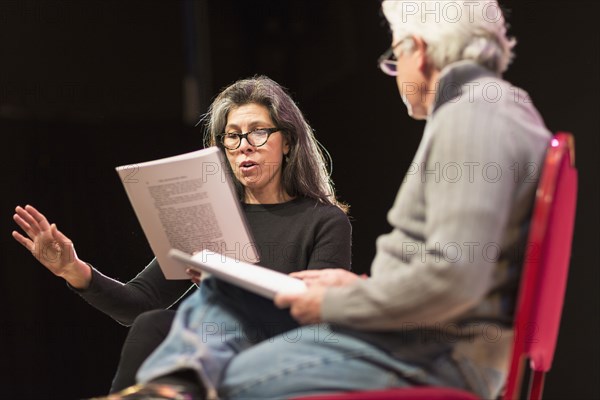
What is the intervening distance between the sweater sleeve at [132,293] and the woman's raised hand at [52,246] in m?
0.04

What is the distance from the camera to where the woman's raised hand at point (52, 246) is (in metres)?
1.77

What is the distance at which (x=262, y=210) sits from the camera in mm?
1962

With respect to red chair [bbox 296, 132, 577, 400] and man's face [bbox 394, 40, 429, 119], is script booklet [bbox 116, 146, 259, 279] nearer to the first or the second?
man's face [bbox 394, 40, 429, 119]

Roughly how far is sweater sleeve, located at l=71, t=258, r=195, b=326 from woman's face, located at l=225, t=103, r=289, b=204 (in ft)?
1.07

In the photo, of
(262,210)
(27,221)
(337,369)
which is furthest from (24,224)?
(337,369)

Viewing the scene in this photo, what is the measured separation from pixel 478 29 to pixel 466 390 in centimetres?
61

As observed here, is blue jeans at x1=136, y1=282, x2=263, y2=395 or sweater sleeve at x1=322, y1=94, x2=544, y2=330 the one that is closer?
sweater sleeve at x1=322, y1=94, x2=544, y2=330

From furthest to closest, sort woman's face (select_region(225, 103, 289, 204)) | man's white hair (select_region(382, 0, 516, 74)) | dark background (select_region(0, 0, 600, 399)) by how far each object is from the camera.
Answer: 1. dark background (select_region(0, 0, 600, 399))
2. woman's face (select_region(225, 103, 289, 204))
3. man's white hair (select_region(382, 0, 516, 74))

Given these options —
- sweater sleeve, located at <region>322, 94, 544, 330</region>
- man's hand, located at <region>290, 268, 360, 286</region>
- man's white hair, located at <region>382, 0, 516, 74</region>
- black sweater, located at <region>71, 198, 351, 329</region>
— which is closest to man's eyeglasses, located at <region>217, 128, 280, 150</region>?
black sweater, located at <region>71, 198, 351, 329</region>

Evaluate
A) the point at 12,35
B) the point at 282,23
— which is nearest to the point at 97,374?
the point at 12,35

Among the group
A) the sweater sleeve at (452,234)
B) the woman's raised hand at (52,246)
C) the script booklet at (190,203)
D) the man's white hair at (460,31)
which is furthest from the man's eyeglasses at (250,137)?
the sweater sleeve at (452,234)

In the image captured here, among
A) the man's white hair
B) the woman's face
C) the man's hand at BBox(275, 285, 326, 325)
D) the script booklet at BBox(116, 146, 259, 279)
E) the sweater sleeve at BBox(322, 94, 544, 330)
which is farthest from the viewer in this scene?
the woman's face

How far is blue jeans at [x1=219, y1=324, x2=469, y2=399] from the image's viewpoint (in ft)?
3.55

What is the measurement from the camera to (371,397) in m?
1.03
